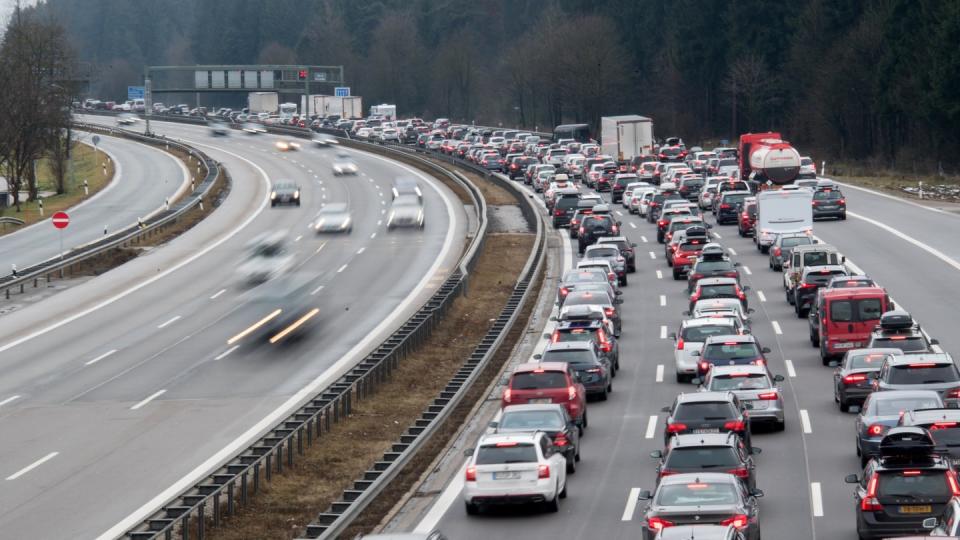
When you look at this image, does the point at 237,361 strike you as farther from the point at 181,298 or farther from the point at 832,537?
the point at 832,537

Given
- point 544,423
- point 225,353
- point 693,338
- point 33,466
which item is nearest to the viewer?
point 544,423

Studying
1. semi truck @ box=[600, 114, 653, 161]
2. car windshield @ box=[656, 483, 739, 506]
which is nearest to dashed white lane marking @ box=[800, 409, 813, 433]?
car windshield @ box=[656, 483, 739, 506]

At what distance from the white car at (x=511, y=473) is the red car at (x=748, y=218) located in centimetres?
3976

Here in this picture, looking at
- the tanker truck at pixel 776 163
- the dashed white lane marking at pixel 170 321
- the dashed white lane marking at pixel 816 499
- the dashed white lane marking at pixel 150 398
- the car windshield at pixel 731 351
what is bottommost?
the dashed white lane marking at pixel 150 398

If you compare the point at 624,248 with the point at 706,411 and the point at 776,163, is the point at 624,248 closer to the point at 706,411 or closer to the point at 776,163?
the point at 776,163

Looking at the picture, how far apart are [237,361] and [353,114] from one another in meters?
138

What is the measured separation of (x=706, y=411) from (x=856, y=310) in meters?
11.1

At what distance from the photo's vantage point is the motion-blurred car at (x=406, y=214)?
7325cm

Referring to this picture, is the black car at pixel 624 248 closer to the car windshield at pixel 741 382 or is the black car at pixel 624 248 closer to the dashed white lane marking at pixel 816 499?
the car windshield at pixel 741 382

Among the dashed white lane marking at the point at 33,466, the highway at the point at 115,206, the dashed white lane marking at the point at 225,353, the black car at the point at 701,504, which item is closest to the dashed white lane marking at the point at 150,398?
the dashed white lane marking at the point at 225,353

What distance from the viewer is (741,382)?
93.1 feet

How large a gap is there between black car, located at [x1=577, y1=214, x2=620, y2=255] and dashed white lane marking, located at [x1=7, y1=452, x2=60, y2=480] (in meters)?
32.1

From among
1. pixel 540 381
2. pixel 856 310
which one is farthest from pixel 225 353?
pixel 856 310

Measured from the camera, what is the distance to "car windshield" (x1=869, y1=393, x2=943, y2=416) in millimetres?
24141
